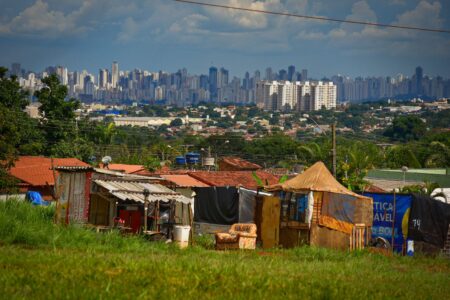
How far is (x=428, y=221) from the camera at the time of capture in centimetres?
2494

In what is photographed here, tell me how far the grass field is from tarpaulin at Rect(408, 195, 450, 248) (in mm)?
2391

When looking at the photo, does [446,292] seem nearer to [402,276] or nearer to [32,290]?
[402,276]

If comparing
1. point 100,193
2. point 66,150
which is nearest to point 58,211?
point 100,193

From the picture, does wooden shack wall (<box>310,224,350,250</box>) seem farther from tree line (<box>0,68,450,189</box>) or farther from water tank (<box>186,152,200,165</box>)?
water tank (<box>186,152,200,165</box>)

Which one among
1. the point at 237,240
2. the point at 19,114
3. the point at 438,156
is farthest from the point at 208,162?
the point at 237,240

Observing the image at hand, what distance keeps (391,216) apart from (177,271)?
11.7 metres

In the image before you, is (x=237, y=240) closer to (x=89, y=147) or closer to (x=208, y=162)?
(x=208, y=162)

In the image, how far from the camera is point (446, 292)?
15953 mm

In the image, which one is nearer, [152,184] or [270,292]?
[270,292]

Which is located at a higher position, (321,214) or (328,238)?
(321,214)

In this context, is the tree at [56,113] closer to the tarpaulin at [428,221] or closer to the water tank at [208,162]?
the water tank at [208,162]

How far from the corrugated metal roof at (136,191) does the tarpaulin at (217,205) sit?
135 inches

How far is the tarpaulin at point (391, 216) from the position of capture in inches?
987

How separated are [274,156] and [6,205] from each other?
6917cm
